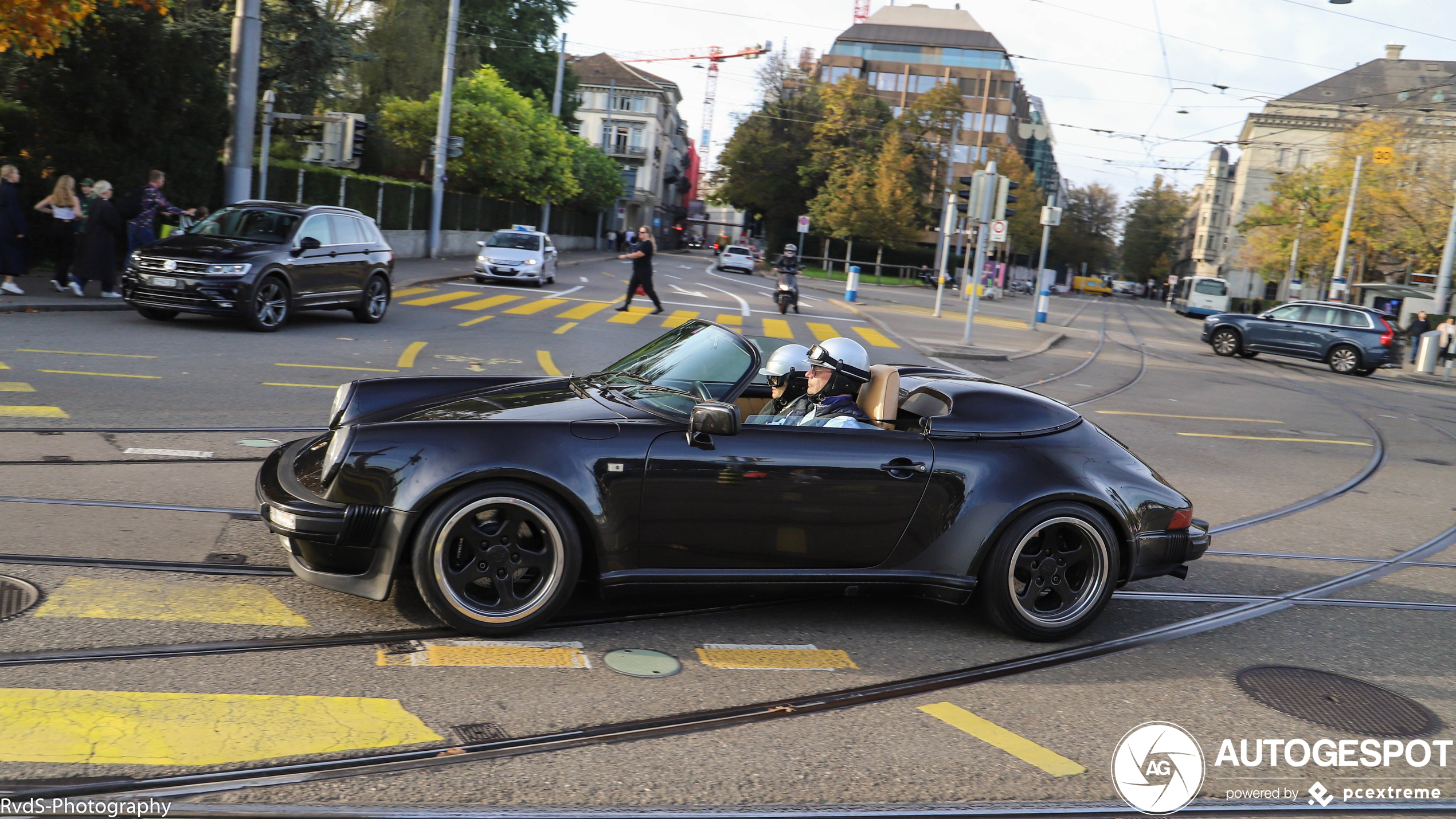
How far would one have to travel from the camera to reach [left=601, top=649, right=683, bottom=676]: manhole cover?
14.0 ft

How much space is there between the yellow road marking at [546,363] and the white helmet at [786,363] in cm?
733

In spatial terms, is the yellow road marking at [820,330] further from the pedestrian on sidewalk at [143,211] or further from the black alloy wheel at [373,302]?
the pedestrian on sidewalk at [143,211]

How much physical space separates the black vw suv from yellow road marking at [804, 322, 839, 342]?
27.2 feet

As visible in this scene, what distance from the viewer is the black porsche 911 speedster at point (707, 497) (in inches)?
171

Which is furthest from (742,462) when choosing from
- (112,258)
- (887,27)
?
(887,27)

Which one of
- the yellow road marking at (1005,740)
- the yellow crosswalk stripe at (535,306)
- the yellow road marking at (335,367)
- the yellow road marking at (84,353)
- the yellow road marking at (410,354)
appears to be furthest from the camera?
the yellow crosswalk stripe at (535,306)

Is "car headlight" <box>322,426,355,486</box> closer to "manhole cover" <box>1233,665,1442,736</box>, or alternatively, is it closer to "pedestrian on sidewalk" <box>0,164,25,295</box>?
"manhole cover" <box>1233,665,1442,736</box>

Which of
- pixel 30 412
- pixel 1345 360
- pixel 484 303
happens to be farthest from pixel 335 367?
pixel 1345 360

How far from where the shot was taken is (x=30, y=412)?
8.30 metres

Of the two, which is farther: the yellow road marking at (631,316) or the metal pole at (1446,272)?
the metal pole at (1446,272)

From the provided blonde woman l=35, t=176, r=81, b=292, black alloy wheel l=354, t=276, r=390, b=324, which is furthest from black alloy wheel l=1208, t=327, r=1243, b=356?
blonde woman l=35, t=176, r=81, b=292

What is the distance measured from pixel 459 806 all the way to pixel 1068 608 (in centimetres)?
315

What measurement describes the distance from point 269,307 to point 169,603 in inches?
436

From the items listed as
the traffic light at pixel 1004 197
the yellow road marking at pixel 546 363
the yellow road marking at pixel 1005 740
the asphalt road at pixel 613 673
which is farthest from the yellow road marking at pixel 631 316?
the yellow road marking at pixel 1005 740
